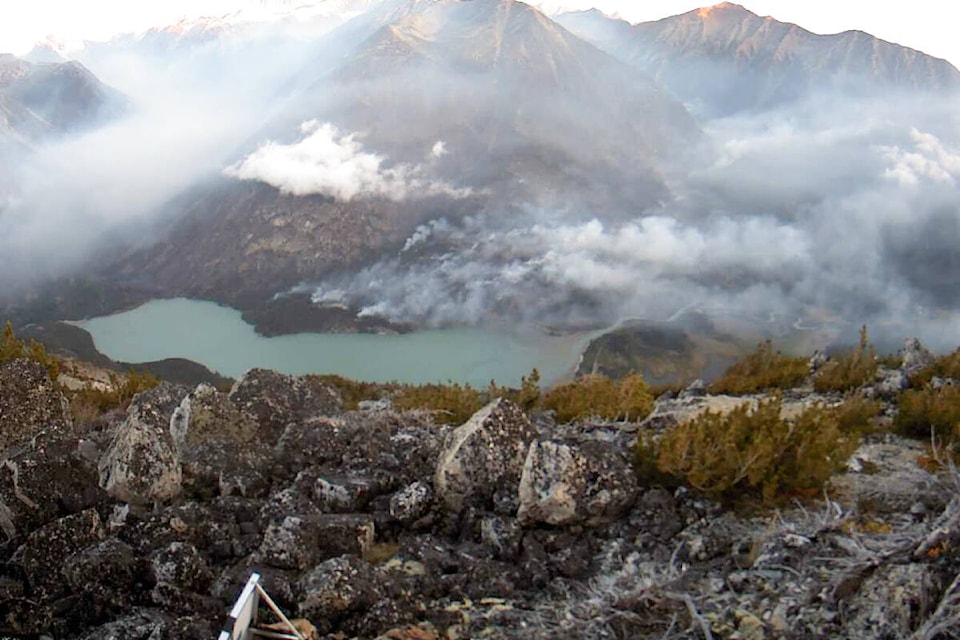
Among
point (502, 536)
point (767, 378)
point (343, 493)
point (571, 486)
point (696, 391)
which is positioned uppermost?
point (571, 486)

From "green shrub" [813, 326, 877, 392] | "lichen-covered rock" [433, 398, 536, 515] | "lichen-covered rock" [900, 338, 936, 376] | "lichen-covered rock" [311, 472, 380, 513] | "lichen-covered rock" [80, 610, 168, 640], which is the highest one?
"lichen-covered rock" [900, 338, 936, 376]

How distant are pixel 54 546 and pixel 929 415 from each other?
13.4m

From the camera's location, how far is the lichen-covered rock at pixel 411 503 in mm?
8555

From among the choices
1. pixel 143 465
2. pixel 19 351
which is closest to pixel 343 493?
pixel 143 465

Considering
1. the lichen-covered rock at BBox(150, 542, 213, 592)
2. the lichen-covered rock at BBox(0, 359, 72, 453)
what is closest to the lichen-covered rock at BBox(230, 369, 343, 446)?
the lichen-covered rock at BBox(0, 359, 72, 453)

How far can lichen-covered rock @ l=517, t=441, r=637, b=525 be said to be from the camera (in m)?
8.11

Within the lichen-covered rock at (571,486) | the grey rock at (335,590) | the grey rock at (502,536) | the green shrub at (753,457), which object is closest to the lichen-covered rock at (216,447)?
the grey rock at (335,590)

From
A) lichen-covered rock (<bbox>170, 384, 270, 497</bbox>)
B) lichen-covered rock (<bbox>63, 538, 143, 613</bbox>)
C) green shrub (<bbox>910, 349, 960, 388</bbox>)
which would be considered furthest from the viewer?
green shrub (<bbox>910, 349, 960, 388</bbox>)

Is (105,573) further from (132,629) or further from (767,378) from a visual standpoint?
(767,378)

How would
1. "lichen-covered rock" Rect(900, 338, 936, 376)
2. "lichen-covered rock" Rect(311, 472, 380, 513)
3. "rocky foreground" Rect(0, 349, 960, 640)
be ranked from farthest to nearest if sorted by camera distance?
"lichen-covered rock" Rect(900, 338, 936, 376) < "lichen-covered rock" Rect(311, 472, 380, 513) < "rocky foreground" Rect(0, 349, 960, 640)

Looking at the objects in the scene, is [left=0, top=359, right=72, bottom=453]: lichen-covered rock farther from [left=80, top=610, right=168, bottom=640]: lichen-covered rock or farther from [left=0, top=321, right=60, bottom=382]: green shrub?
[left=80, top=610, right=168, bottom=640]: lichen-covered rock

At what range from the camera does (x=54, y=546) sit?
300 inches

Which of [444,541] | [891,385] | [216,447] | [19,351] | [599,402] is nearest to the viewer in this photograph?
[444,541]

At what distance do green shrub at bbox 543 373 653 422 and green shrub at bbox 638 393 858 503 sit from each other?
4.78m
